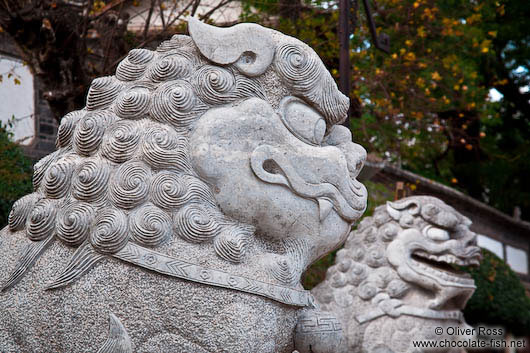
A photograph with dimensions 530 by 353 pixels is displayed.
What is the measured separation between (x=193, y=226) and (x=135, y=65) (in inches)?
28.2

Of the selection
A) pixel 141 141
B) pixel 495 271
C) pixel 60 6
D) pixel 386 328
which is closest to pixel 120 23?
pixel 60 6

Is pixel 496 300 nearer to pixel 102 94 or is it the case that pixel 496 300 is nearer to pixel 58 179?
pixel 102 94

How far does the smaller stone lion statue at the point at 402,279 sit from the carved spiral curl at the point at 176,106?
2.49m

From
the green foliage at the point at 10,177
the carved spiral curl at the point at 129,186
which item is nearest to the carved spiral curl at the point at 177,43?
the carved spiral curl at the point at 129,186

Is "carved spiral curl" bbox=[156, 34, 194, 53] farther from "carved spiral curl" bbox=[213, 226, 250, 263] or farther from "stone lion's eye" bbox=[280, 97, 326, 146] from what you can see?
"carved spiral curl" bbox=[213, 226, 250, 263]

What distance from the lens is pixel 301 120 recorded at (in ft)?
8.56

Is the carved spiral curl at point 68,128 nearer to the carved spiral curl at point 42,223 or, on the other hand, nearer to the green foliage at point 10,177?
the carved spiral curl at point 42,223

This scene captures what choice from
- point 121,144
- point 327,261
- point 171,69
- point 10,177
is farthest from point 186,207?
point 327,261

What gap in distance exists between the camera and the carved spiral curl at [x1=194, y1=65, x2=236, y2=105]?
2.50 m

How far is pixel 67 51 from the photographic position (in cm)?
538

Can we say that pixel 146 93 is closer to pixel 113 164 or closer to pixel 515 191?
pixel 113 164

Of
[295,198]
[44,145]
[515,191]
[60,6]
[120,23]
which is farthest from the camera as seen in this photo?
[515,191]

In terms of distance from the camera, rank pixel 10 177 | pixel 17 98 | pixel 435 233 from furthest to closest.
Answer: pixel 17 98, pixel 10 177, pixel 435 233

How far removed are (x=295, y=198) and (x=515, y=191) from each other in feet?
37.0
